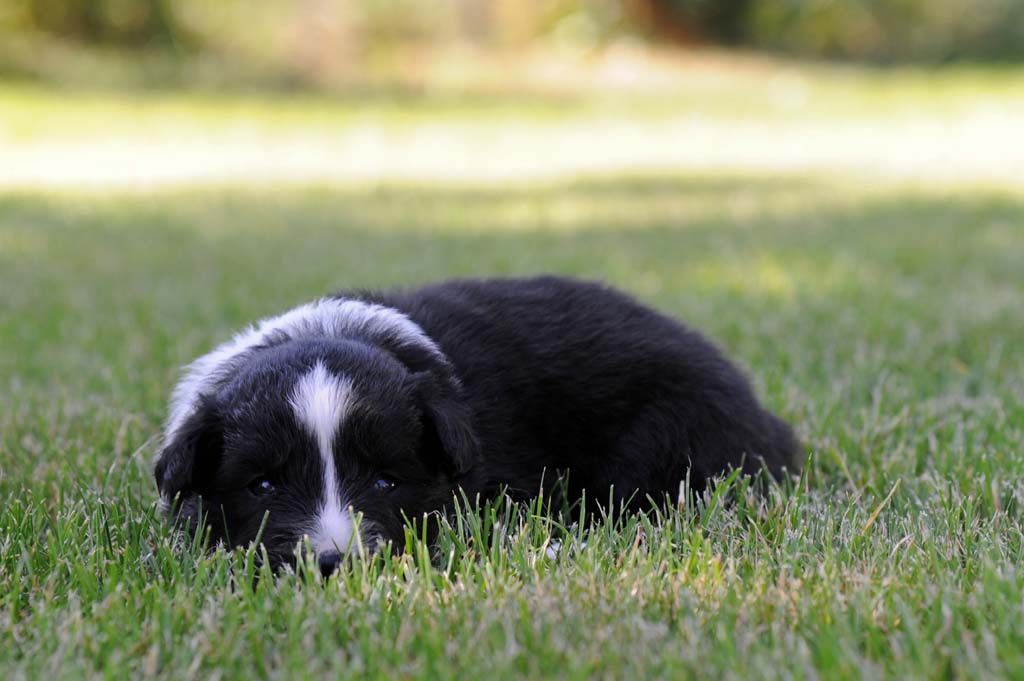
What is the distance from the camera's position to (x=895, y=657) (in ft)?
7.82

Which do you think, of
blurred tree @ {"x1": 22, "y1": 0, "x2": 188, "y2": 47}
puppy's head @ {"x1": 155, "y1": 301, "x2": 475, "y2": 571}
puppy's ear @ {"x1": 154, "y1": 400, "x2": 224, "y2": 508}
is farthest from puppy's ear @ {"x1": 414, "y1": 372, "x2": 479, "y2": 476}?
blurred tree @ {"x1": 22, "y1": 0, "x2": 188, "y2": 47}

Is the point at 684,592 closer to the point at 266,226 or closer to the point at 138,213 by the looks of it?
the point at 266,226

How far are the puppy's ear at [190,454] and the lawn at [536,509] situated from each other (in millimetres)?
155

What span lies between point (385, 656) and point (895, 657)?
101 cm

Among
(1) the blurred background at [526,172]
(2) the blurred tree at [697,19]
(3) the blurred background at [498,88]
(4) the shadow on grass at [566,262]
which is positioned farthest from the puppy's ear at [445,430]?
(2) the blurred tree at [697,19]

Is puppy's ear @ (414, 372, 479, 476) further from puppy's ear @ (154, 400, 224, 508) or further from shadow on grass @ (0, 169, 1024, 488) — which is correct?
shadow on grass @ (0, 169, 1024, 488)

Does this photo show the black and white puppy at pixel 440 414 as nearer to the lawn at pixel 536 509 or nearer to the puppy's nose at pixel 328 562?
the puppy's nose at pixel 328 562

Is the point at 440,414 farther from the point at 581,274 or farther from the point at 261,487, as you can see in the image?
the point at 581,274

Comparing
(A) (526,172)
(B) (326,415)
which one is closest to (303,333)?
(B) (326,415)

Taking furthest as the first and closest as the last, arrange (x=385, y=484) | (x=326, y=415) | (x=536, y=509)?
1. (x=536, y=509)
2. (x=385, y=484)
3. (x=326, y=415)

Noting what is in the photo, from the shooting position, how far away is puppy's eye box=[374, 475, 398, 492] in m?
3.25

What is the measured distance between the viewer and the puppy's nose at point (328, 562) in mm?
2922

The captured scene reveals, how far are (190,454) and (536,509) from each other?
102cm

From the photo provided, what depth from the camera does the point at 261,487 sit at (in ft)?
10.6
